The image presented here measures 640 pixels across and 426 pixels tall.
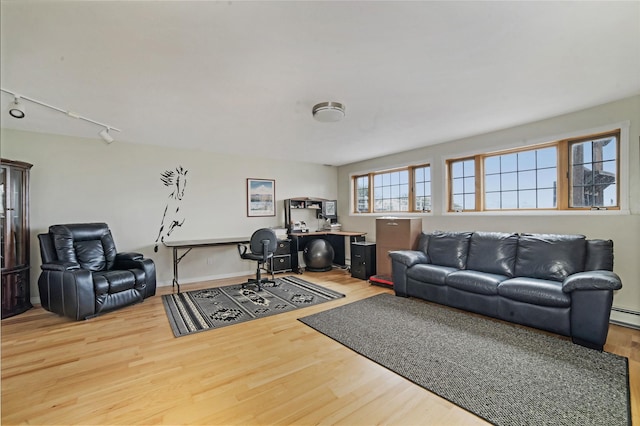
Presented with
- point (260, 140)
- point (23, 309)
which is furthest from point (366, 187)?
point (23, 309)

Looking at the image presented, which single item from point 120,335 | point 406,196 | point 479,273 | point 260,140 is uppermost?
point 260,140

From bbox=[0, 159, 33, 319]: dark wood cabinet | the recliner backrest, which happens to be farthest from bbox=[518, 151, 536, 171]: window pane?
bbox=[0, 159, 33, 319]: dark wood cabinet

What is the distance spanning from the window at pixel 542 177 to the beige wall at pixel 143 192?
361 centimetres

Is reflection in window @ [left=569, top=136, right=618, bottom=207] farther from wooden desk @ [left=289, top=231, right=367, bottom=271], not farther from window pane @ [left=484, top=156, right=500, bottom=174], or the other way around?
wooden desk @ [left=289, top=231, right=367, bottom=271]

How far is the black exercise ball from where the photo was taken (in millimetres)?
6102

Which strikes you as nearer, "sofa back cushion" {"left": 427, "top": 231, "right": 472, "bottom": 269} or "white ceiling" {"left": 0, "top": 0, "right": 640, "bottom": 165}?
"white ceiling" {"left": 0, "top": 0, "right": 640, "bottom": 165}

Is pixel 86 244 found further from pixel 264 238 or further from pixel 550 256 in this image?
pixel 550 256

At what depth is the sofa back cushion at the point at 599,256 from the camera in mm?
3039

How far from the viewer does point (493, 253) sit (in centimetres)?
384

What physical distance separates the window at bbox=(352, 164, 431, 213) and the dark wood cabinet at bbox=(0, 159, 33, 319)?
574 centimetres

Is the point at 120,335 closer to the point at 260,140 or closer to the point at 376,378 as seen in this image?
the point at 376,378

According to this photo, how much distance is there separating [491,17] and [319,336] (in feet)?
9.66

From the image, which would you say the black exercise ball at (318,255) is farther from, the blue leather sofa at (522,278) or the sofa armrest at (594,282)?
the sofa armrest at (594,282)

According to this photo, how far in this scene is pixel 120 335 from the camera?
3016 mm
